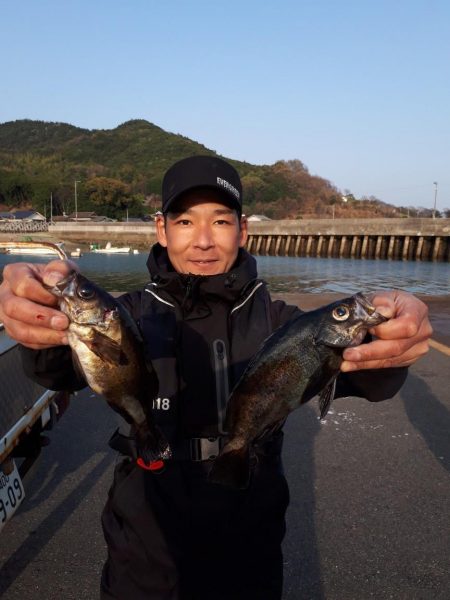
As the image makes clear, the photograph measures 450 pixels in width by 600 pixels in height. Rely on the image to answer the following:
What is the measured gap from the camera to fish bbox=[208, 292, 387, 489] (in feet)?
6.81

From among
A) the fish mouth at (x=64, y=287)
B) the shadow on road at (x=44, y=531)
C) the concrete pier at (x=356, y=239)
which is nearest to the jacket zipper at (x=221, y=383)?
the fish mouth at (x=64, y=287)

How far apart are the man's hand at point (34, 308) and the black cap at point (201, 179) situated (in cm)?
81

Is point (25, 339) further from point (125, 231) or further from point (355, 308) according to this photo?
point (125, 231)

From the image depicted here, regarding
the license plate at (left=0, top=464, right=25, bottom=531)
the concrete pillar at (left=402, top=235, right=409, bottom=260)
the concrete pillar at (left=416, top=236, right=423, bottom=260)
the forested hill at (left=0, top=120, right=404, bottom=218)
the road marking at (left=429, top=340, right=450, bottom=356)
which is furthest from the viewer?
the forested hill at (left=0, top=120, right=404, bottom=218)

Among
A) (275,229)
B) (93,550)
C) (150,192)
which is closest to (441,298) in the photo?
(93,550)

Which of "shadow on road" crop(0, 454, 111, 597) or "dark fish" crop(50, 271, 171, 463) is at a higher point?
"dark fish" crop(50, 271, 171, 463)

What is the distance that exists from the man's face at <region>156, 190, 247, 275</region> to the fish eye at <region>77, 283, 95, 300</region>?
2.78 feet

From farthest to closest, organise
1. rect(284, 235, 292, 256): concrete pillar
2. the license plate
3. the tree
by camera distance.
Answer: the tree, rect(284, 235, 292, 256): concrete pillar, the license plate

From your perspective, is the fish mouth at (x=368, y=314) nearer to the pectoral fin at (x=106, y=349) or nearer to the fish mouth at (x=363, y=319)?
the fish mouth at (x=363, y=319)

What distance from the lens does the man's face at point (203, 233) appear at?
8.75ft

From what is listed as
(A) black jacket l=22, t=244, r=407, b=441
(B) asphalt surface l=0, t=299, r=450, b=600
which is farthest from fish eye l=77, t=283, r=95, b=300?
(B) asphalt surface l=0, t=299, r=450, b=600

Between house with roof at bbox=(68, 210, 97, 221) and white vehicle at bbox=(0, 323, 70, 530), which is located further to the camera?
house with roof at bbox=(68, 210, 97, 221)

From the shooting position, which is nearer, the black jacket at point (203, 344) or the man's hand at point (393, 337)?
the man's hand at point (393, 337)

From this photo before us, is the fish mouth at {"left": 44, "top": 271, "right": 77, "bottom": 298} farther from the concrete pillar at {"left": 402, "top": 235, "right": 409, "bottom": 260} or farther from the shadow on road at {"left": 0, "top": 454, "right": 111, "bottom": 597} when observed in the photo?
the concrete pillar at {"left": 402, "top": 235, "right": 409, "bottom": 260}
